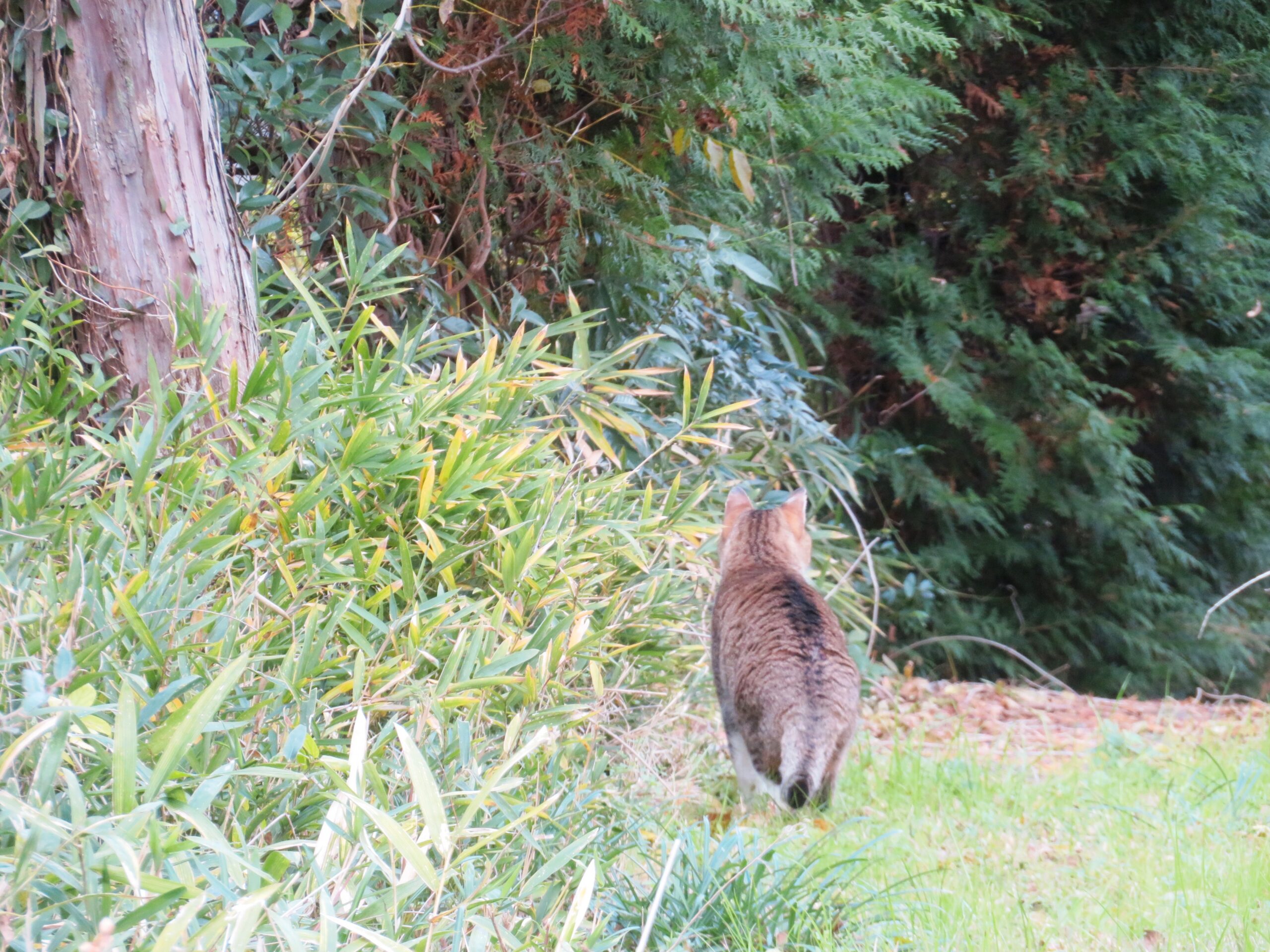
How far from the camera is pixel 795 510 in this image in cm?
436

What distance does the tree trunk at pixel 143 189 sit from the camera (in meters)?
2.88

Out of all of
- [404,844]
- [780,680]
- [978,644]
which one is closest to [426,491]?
[404,844]

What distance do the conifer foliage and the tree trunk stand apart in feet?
15.1

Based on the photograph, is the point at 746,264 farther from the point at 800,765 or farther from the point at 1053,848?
the point at 1053,848

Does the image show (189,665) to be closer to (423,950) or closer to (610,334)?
(423,950)

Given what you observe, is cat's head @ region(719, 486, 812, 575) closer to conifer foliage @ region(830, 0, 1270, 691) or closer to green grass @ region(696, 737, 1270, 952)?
green grass @ region(696, 737, 1270, 952)

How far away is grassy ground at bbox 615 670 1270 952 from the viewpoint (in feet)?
8.09

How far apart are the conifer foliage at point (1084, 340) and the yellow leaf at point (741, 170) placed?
2804 millimetres

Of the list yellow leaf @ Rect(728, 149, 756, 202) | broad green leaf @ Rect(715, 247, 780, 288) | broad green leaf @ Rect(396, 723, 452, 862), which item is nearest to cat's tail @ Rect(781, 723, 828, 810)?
broad green leaf @ Rect(715, 247, 780, 288)

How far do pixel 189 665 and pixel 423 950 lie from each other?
26.9 inches

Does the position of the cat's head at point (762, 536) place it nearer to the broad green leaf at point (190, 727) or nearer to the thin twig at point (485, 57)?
the thin twig at point (485, 57)

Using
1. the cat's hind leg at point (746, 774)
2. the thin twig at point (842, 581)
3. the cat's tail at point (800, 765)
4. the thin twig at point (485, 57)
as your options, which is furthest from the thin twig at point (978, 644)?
the thin twig at point (485, 57)

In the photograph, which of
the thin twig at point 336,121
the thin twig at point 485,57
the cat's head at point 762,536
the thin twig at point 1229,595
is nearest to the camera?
the thin twig at point 1229,595

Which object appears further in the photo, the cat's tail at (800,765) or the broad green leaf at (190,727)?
the cat's tail at (800,765)
